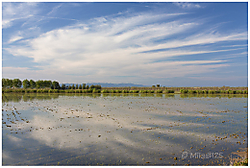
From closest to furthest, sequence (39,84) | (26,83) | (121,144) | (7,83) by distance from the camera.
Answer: (121,144) → (7,83) → (26,83) → (39,84)

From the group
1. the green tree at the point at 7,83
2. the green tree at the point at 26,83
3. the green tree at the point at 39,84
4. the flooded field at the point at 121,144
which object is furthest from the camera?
the green tree at the point at 39,84

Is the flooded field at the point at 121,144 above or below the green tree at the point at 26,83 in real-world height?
below

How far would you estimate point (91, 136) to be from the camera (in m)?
13.8

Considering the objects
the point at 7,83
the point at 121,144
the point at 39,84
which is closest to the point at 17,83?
the point at 7,83

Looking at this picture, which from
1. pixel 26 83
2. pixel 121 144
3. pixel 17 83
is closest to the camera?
pixel 121 144

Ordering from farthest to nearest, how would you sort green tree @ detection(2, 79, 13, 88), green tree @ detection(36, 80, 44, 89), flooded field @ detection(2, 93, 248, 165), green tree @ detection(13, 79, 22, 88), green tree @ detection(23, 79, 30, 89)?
green tree @ detection(36, 80, 44, 89) → green tree @ detection(23, 79, 30, 89) → green tree @ detection(13, 79, 22, 88) → green tree @ detection(2, 79, 13, 88) → flooded field @ detection(2, 93, 248, 165)

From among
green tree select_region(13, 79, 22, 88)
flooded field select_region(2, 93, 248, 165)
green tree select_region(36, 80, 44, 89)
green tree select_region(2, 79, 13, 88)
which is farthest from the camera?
green tree select_region(36, 80, 44, 89)

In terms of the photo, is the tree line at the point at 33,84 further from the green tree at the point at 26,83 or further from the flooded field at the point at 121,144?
the flooded field at the point at 121,144

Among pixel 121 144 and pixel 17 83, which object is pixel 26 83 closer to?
pixel 17 83

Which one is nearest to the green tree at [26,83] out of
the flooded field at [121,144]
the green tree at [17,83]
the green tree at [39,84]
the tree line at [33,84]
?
the tree line at [33,84]

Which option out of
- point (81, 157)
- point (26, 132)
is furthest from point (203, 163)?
point (26, 132)

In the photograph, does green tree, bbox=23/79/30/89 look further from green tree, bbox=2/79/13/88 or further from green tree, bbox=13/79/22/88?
green tree, bbox=2/79/13/88

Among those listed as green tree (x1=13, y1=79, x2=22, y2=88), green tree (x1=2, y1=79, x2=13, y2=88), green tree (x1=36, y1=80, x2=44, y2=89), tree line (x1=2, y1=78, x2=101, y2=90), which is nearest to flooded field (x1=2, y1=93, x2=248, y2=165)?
tree line (x1=2, y1=78, x2=101, y2=90)

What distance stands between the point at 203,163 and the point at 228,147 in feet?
12.1
